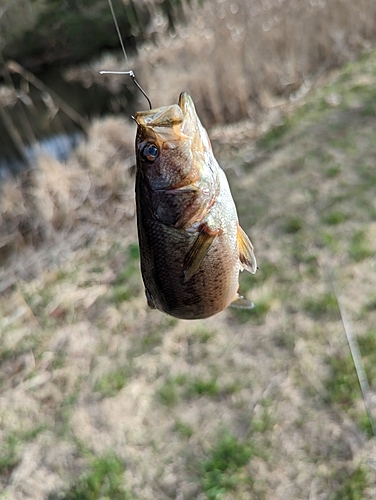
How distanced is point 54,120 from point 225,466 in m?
8.67

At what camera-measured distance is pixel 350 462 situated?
2701 mm

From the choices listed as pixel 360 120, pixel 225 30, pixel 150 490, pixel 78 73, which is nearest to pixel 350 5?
pixel 225 30

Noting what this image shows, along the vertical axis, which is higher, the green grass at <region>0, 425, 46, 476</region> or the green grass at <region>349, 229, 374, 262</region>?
the green grass at <region>349, 229, 374, 262</region>

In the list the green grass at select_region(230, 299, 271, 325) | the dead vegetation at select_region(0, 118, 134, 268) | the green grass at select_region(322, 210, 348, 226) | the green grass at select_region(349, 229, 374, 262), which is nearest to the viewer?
the green grass at select_region(230, 299, 271, 325)

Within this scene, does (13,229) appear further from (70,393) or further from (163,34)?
(163,34)

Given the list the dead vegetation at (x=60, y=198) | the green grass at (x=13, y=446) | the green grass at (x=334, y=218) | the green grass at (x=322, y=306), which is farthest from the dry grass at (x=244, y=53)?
the green grass at (x=13, y=446)

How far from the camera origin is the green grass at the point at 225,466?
9.13 ft

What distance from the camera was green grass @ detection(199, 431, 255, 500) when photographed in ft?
9.13

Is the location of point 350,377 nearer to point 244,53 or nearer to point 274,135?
point 274,135

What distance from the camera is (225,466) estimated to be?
2.88 metres

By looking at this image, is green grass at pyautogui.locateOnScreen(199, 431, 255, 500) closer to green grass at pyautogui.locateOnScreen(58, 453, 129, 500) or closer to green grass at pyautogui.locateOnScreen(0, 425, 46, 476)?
green grass at pyautogui.locateOnScreen(58, 453, 129, 500)

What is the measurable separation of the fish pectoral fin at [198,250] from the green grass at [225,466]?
2.08 meters

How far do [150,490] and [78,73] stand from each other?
9.92 meters

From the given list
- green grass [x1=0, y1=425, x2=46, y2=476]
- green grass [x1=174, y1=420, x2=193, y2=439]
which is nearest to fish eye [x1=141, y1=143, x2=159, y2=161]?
green grass [x1=174, y1=420, x2=193, y2=439]
